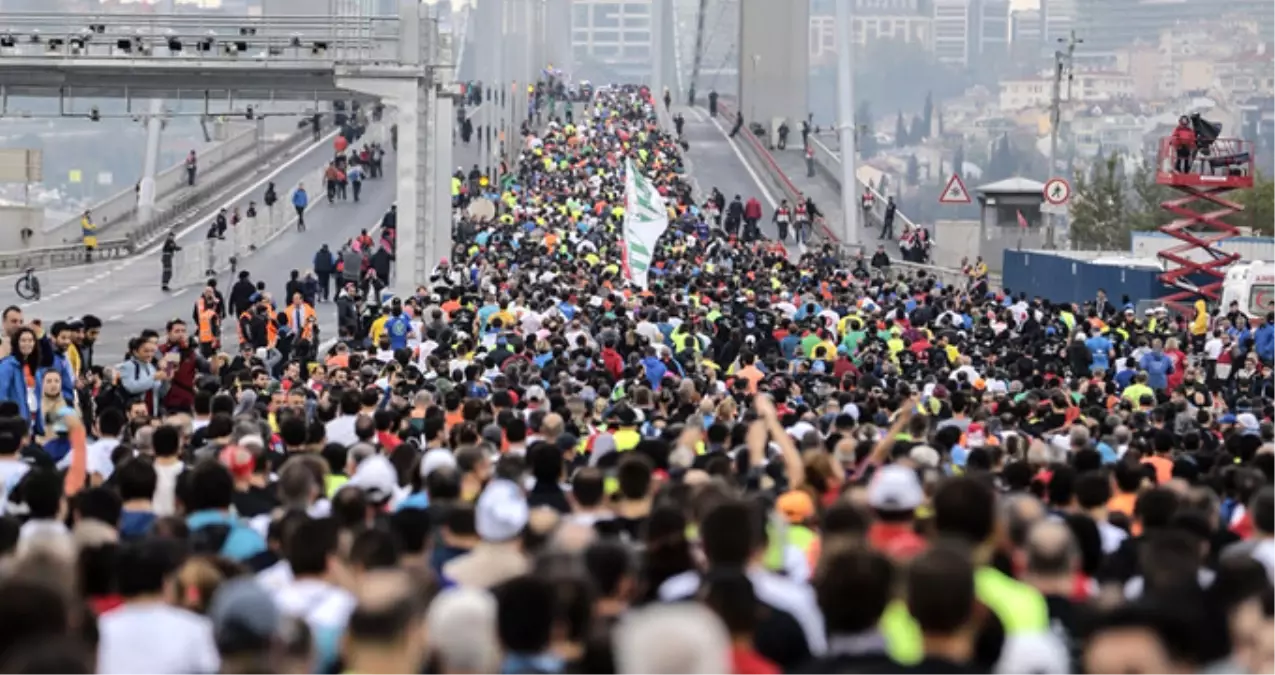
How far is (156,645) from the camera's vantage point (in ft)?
24.8

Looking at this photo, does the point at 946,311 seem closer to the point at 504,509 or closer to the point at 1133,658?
the point at 504,509

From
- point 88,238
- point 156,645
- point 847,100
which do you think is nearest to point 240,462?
point 156,645

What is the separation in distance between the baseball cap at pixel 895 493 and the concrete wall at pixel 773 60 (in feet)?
303

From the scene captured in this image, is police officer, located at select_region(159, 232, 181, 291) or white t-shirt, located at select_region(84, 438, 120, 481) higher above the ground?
white t-shirt, located at select_region(84, 438, 120, 481)

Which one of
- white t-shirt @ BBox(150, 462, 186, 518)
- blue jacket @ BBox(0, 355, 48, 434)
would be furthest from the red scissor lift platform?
white t-shirt @ BBox(150, 462, 186, 518)

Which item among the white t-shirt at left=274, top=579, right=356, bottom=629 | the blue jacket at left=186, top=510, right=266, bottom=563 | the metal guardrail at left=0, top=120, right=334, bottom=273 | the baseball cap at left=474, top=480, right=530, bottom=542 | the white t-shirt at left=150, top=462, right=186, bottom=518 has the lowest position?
the metal guardrail at left=0, top=120, right=334, bottom=273

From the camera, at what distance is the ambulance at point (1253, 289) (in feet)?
129

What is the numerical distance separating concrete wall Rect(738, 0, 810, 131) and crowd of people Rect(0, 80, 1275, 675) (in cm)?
7930

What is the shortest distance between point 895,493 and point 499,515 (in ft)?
4.94

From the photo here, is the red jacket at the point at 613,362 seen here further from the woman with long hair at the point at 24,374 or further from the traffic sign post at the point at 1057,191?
the traffic sign post at the point at 1057,191

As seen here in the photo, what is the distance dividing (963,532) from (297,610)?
89.6 inches

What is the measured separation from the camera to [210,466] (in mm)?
10547

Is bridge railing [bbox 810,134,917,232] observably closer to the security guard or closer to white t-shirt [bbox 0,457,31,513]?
the security guard

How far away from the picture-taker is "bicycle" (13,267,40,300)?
4803 centimetres
